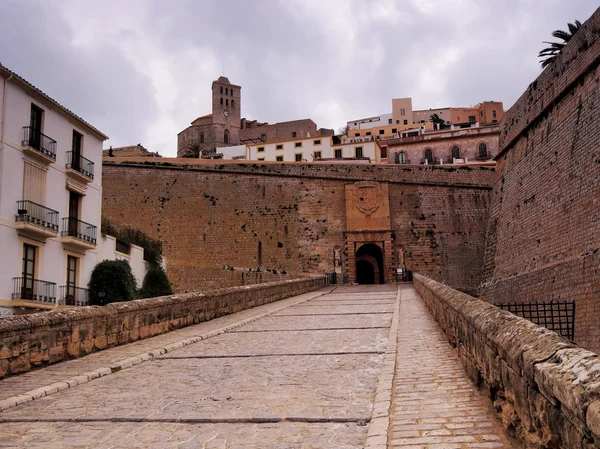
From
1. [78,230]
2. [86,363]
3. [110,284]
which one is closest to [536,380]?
[86,363]

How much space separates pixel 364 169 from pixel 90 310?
2644cm

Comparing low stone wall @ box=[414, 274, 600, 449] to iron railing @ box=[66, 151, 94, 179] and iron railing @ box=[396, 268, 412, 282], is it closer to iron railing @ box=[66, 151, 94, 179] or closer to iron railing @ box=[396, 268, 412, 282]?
iron railing @ box=[66, 151, 94, 179]

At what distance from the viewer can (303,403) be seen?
14.7ft

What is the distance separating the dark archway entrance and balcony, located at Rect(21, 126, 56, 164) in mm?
18961

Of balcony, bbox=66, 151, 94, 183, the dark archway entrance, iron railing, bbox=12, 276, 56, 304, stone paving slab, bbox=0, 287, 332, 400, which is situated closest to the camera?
stone paving slab, bbox=0, 287, 332, 400

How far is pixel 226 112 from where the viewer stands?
78750 millimetres

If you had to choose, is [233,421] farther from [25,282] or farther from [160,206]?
[160,206]

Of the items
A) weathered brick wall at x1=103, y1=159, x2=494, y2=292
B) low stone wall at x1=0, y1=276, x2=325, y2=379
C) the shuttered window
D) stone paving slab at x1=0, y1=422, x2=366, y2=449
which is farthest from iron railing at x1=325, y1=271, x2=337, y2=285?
stone paving slab at x1=0, y1=422, x2=366, y2=449

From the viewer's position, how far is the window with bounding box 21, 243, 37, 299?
54.9 ft

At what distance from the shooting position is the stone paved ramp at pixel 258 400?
3.65 metres

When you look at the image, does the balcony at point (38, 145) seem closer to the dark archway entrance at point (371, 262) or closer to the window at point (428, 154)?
the dark archway entrance at point (371, 262)

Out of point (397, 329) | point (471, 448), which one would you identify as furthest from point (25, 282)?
point (471, 448)

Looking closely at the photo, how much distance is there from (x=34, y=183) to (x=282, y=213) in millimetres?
16064

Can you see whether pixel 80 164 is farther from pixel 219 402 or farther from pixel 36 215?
pixel 219 402
